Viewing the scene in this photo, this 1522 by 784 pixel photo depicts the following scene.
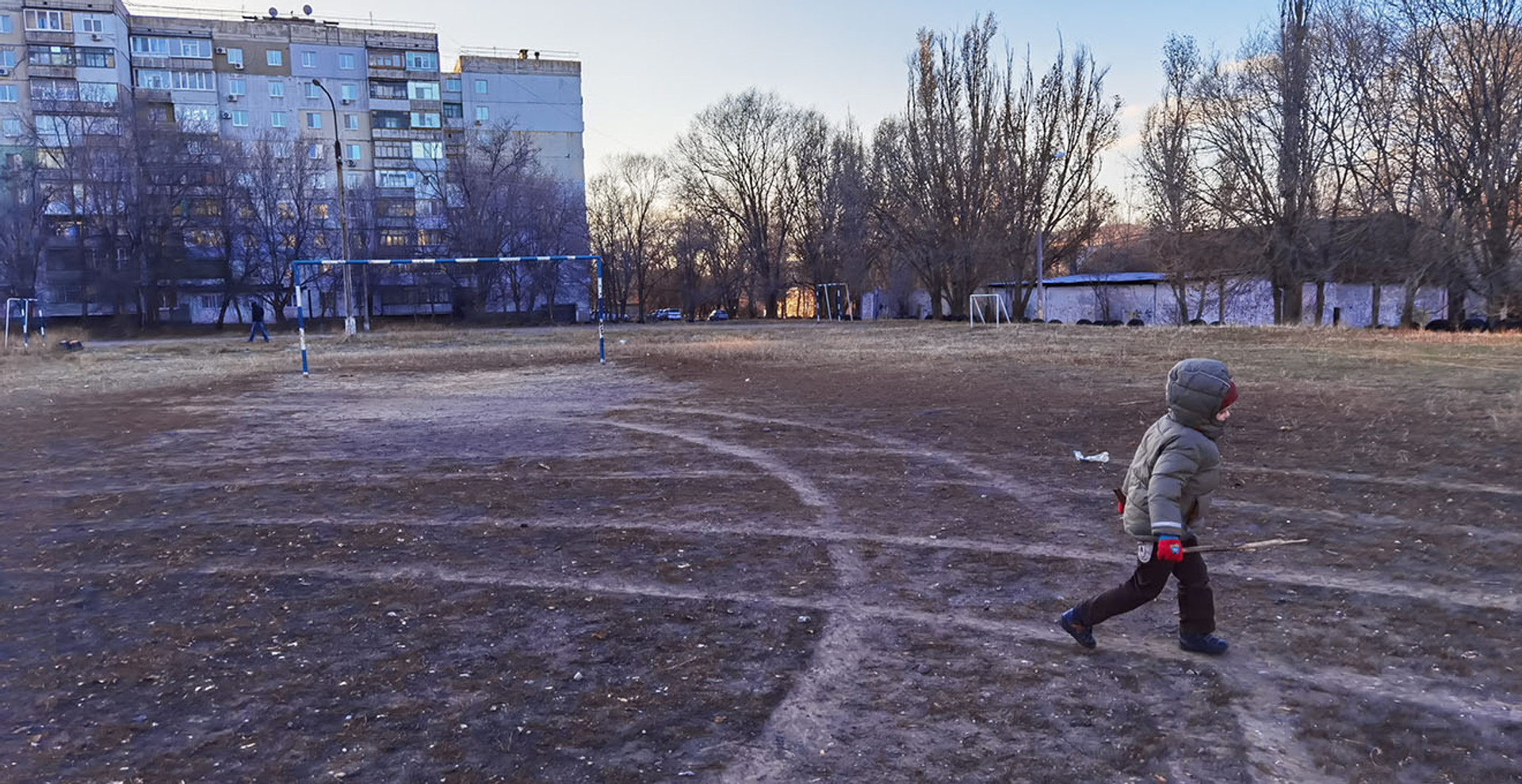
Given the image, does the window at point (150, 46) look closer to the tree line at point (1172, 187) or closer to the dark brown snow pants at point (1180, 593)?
the tree line at point (1172, 187)

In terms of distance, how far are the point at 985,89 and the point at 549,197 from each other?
25119 millimetres

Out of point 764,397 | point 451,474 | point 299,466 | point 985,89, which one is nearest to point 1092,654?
point 451,474

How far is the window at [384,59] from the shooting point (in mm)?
61281

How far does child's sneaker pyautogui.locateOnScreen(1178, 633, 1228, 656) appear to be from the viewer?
3879mm

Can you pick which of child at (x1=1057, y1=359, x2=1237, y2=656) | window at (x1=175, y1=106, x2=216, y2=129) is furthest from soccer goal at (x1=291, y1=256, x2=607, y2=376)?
window at (x1=175, y1=106, x2=216, y2=129)

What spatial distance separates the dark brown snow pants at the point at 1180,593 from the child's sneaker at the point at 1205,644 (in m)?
0.02

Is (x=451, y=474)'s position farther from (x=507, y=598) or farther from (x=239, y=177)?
(x=239, y=177)

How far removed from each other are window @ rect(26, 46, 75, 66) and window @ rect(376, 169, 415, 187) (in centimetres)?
1814

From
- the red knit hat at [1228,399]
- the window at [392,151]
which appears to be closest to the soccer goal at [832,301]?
the window at [392,151]

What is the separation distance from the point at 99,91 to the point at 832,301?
46286mm

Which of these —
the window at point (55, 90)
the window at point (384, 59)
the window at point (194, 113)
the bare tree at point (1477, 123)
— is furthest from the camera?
the window at point (384, 59)

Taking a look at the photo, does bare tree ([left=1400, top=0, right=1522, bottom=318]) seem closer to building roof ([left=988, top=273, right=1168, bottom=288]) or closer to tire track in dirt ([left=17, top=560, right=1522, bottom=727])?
building roof ([left=988, top=273, right=1168, bottom=288])

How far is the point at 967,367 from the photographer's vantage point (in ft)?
60.5

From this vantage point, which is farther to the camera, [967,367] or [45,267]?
[45,267]
